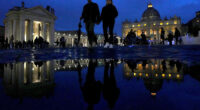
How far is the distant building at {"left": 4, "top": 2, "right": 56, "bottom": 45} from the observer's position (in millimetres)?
32969

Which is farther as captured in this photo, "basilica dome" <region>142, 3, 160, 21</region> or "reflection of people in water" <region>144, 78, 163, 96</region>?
"basilica dome" <region>142, 3, 160, 21</region>

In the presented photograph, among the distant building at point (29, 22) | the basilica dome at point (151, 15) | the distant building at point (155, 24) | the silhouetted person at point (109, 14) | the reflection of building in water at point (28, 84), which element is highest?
the basilica dome at point (151, 15)

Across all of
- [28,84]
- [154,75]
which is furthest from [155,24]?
[28,84]

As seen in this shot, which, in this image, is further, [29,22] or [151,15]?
[151,15]

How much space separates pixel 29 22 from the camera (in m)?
34.3

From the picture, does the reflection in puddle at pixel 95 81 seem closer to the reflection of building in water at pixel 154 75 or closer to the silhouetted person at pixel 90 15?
the reflection of building in water at pixel 154 75

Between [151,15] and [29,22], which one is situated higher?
[151,15]

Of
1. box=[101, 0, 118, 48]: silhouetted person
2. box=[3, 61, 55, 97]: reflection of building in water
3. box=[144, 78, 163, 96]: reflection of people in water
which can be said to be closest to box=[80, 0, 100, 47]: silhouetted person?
box=[101, 0, 118, 48]: silhouetted person

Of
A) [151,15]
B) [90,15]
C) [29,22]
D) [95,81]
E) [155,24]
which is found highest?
[151,15]

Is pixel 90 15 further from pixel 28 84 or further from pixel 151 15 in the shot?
pixel 151 15

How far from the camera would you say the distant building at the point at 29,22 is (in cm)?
3297

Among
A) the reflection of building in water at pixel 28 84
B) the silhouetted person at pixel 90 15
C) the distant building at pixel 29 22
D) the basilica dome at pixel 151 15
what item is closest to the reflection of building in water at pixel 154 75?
the reflection of building in water at pixel 28 84

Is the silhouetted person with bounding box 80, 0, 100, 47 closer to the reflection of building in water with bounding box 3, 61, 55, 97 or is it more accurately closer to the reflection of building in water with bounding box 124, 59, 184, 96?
the reflection of building in water with bounding box 124, 59, 184, 96

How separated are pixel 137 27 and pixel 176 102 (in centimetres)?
10514
